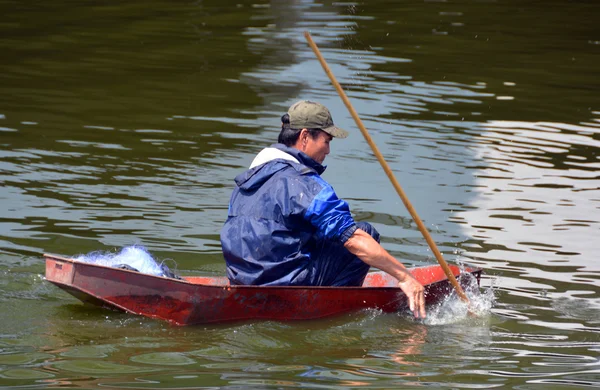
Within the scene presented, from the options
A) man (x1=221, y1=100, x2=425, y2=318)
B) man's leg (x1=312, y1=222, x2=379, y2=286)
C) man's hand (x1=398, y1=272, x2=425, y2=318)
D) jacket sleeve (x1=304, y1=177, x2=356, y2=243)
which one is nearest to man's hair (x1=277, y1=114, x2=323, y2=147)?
man (x1=221, y1=100, x2=425, y2=318)

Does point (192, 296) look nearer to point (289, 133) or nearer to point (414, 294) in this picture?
point (289, 133)

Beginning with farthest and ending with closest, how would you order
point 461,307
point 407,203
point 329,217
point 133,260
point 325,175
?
point 325,175, point 461,307, point 407,203, point 133,260, point 329,217

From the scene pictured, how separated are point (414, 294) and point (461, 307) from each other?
644 millimetres

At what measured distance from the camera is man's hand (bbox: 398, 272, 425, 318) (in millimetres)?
6621

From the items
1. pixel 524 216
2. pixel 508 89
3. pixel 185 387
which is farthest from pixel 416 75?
pixel 185 387

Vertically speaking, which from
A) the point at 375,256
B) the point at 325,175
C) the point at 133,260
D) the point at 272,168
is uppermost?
the point at 272,168

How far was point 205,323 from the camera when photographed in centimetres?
658

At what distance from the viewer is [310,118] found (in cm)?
656

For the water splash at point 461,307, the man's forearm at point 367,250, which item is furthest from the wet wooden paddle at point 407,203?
the man's forearm at point 367,250

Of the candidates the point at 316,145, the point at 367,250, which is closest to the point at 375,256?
the point at 367,250

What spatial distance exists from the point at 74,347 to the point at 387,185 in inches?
208

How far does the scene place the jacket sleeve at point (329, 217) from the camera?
6.34 meters

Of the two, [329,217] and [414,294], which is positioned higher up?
[329,217]

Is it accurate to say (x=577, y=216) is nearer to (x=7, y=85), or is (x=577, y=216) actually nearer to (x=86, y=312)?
(x=86, y=312)
